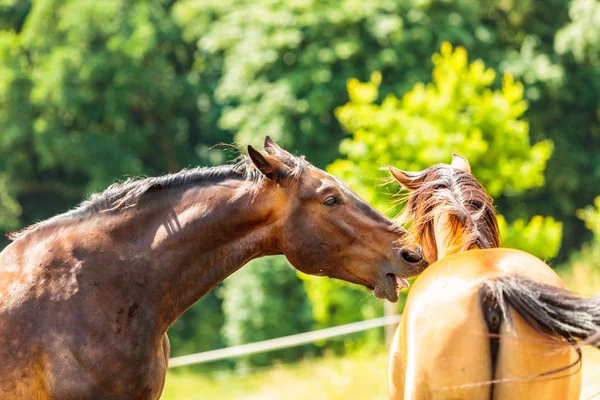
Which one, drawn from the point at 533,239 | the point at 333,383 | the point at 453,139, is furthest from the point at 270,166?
the point at 533,239

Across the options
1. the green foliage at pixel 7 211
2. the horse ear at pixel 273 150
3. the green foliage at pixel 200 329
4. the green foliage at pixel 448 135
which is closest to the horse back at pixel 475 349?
the horse ear at pixel 273 150

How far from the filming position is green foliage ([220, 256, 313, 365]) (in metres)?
24.2

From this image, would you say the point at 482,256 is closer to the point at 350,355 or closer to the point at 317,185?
the point at 317,185

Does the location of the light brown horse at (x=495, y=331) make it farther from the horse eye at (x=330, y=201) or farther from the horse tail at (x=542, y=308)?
the horse eye at (x=330, y=201)

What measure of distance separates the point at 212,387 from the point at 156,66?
40.2 feet

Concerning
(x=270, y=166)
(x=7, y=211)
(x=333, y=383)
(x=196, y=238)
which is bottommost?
(x=7, y=211)

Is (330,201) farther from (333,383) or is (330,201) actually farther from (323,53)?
(323,53)

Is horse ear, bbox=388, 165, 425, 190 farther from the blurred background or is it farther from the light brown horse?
the blurred background

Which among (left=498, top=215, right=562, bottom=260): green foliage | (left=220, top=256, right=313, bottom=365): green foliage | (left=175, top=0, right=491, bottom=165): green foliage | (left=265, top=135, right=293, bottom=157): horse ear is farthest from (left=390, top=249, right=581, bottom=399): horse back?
(left=220, top=256, right=313, bottom=365): green foliage

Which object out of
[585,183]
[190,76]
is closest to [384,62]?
[585,183]

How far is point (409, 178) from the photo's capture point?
15.9 feet

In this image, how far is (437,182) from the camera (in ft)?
14.7

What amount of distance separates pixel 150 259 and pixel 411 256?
145 cm

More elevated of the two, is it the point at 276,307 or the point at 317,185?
the point at 317,185
